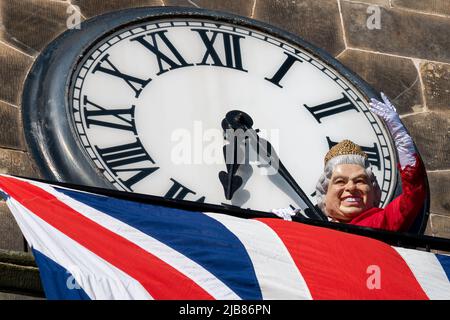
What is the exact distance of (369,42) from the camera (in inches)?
513

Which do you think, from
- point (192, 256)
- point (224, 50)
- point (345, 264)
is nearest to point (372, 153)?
point (224, 50)

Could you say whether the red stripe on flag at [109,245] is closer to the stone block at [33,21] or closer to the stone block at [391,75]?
the stone block at [33,21]

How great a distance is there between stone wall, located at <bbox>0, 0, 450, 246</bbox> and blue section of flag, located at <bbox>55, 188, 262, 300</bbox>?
1.47 metres

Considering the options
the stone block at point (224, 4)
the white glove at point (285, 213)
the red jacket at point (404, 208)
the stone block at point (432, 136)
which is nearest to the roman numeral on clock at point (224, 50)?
the stone block at point (224, 4)

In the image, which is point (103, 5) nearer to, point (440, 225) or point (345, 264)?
point (440, 225)

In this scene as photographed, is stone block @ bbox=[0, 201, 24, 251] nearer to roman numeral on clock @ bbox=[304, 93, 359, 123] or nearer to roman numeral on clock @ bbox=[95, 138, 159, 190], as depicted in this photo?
roman numeral on clock @ bbox=[95, 138, 159, 190]

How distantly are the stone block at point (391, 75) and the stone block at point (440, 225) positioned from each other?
908mm

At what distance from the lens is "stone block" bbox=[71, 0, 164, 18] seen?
40.7 feet

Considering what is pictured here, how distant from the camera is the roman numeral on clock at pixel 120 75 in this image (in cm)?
1182

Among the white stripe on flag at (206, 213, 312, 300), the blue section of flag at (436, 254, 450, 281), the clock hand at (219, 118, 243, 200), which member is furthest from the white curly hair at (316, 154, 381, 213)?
the white stripe on flag at (206, 213, 312, 300)

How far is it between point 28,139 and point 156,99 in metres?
0.75

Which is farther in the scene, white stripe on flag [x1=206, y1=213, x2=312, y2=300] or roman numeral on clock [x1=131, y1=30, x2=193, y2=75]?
roman numeral on clock [x1=131, y1=30, x2=193, y2=75]

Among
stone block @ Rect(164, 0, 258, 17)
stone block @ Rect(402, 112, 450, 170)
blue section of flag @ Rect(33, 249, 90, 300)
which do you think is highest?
stone block @ Rect(164, 0, 258, 17)

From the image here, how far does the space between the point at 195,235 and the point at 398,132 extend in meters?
1.64
